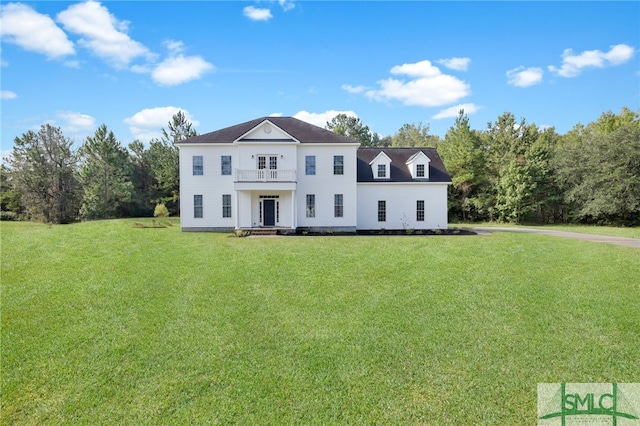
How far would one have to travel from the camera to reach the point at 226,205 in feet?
75.3

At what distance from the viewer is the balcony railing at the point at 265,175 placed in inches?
862

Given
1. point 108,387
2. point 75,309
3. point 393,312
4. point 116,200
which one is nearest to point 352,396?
point 393,312

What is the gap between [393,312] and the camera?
8.93 meters

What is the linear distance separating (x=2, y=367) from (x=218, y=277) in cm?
539

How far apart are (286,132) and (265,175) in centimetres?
310

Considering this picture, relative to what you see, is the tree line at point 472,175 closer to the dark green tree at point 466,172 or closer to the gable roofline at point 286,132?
the dark green tree at point 466,172

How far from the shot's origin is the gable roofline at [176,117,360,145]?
22906mm

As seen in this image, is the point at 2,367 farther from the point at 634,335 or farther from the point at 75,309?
the point at 634,335

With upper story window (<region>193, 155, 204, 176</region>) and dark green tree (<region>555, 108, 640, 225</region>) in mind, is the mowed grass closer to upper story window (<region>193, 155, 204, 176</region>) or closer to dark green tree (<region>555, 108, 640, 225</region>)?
upper story window (<region>193, 155, 204, 176</region>)

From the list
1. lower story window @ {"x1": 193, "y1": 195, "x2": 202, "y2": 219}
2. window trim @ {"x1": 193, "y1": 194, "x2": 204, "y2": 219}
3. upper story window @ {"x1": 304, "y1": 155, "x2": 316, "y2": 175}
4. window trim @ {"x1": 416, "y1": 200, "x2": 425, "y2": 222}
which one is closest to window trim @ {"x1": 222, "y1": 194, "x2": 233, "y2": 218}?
window trim @ {"x1": 193, "y1": 194, "x2": 204, "y2": 219}

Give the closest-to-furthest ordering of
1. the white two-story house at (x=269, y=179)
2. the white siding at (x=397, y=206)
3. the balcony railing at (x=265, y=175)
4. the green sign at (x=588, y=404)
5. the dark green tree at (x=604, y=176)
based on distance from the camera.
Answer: the green sign at (x=588, y=404) → the balcony railing at (x=265, y=175) → the white two-story house at (x=269, y=179) → the white siding at (x=397, y=206) → the dark green tree at (x=604, y=176)

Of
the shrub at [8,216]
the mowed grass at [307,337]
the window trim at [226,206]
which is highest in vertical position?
the window trim at [226,206]

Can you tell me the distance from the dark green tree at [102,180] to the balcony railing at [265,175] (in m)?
22.1

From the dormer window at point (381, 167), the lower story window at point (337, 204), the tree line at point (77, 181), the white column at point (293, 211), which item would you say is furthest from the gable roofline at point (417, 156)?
the tree line at point (77, 181)
